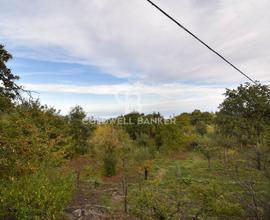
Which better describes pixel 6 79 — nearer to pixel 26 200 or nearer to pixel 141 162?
pixel 26 200

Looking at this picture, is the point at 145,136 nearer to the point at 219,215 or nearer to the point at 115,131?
the point at 115,131

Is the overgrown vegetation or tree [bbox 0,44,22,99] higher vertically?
tree [bbox 0,44,22,99]

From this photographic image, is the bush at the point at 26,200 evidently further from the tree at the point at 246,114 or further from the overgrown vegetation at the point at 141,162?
the tree at the point at 246,114

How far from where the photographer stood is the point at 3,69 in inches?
313

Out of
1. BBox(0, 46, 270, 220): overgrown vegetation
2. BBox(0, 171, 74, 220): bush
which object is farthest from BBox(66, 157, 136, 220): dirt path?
BBox(0, 171, 74, 220): bush

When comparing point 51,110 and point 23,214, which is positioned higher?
point 51,110

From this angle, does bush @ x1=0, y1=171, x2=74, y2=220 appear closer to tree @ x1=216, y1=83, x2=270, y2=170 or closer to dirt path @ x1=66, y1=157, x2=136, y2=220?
dirt path @ x1=66, y1=157, x2=136, y2=220

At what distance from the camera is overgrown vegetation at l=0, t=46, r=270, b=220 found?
7797 mm

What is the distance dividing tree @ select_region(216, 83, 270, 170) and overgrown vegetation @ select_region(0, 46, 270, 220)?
0.05 meters

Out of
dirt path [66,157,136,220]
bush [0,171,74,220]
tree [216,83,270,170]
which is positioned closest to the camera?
bush [0,171,74,220]

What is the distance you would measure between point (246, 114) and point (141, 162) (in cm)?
768

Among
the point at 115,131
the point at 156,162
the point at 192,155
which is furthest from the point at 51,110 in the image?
the point at 192,155

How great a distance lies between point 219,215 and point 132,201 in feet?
17.7

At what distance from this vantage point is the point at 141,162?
20.4 m
